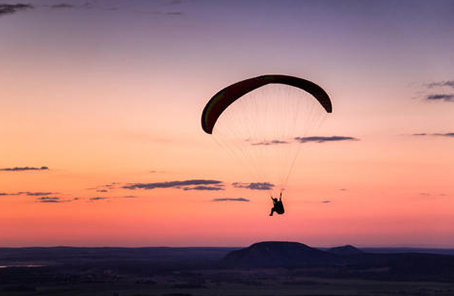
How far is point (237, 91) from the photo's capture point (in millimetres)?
53125

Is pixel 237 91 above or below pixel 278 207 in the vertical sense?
above

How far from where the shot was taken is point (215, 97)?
2076 inches

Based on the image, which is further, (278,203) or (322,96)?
(322,96)

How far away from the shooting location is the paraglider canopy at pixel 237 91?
173 ft

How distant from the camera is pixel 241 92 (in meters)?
53.5

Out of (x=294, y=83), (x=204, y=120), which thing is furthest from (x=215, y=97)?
(x=294, y=83)

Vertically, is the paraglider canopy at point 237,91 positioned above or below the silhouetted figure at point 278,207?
above

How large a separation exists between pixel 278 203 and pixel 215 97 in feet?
33.2

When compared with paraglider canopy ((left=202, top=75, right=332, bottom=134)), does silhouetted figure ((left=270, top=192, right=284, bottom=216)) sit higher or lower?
lower

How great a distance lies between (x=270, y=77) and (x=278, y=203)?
10.4m

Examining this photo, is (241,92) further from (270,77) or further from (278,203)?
(278,203)

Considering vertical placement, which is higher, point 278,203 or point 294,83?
point 294,83

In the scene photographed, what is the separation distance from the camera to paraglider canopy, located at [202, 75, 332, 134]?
5269 cm

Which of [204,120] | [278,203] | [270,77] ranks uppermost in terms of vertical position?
[270,77]
